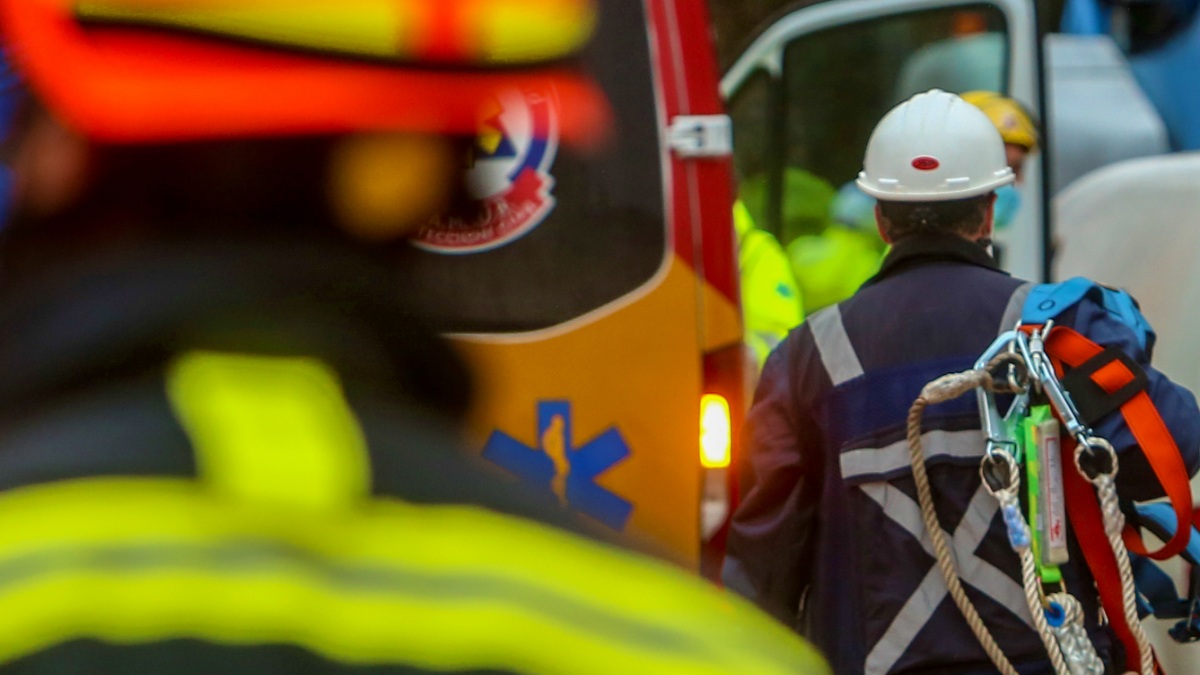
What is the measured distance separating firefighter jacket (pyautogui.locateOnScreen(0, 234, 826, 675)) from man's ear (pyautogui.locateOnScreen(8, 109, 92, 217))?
0.05 metres

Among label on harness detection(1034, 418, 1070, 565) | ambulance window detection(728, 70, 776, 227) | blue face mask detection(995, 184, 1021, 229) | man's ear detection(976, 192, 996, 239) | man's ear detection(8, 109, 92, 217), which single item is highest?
man's ear detection(8, 109, 92, 217)

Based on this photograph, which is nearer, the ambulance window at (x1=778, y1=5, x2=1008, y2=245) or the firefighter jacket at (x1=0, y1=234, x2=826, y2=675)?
the firefighter jacket at (x1=0, y1=234, x2=826, y2=675)

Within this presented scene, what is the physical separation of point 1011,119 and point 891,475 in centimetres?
230

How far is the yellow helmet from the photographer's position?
508cm

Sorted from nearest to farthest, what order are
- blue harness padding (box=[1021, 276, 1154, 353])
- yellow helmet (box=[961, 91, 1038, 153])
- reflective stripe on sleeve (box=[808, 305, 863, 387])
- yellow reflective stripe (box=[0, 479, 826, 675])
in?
yellow reflective stripe (box=[0, 479, 826, 675]) → blue harness padding (box=[1021, 276, 1154, 353]) → reflective stripe on sleeve (box=[808, 305, 863, 387]) → yellow helmet (box=[961, 91, 1038, 153])

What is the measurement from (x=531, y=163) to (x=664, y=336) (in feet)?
1.31

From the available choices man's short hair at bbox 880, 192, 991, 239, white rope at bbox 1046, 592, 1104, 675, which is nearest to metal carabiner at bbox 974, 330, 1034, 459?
white rope at bbox 1046, 592, 1104, 675

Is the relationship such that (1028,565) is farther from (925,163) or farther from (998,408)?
(925,163)

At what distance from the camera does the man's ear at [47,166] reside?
994mm

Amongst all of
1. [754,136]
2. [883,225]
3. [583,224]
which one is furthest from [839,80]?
[583,224]

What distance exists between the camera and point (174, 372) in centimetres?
93

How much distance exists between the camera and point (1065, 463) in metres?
2.96

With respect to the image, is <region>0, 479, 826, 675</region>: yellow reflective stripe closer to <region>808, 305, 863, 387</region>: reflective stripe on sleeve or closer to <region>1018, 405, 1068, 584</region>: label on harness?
<region>1018, 405, 1068, 584</region>: label on harness

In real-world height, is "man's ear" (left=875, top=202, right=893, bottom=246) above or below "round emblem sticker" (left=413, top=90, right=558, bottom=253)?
below
